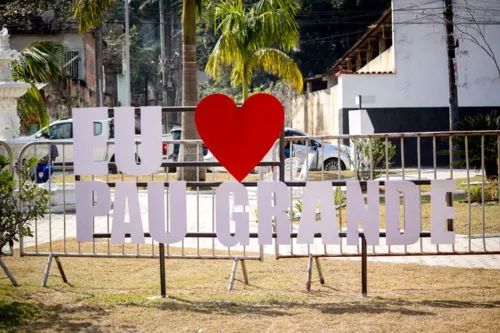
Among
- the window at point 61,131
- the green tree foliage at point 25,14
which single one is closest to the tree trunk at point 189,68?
the window at point 61,131

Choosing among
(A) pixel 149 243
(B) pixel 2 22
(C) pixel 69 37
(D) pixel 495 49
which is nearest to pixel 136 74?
(C) pixel 69 37

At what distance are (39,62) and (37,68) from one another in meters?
0.13

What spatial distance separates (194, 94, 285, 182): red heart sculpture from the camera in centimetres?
679

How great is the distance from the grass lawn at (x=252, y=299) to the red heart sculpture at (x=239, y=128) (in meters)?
1.21

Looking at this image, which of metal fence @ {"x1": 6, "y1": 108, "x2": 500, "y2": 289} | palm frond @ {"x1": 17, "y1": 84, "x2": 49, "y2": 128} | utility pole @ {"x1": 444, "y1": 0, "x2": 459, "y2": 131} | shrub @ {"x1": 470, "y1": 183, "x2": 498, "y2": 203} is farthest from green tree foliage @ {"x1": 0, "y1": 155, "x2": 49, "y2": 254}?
utility pole @ {"x1": 444, "y1": 0, "x2": 459, "y2": 131}

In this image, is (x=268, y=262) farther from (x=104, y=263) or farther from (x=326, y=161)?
(x=326, y=161)

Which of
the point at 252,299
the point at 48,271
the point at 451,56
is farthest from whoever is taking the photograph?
the point at 451,56

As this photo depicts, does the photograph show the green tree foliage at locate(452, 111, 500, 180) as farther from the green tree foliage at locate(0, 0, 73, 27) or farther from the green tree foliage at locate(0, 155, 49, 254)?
the green tree foliage at locate(0, 0, 73, 27)

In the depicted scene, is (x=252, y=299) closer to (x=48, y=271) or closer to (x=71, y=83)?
(x=48, y=271)

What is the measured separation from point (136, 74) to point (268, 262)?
169 feet

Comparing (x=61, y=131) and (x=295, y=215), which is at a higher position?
(x=61, y=131)

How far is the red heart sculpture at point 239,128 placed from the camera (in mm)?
6789

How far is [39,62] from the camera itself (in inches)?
583

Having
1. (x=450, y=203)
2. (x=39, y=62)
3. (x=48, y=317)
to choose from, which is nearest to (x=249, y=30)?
(x=39, y=62)
